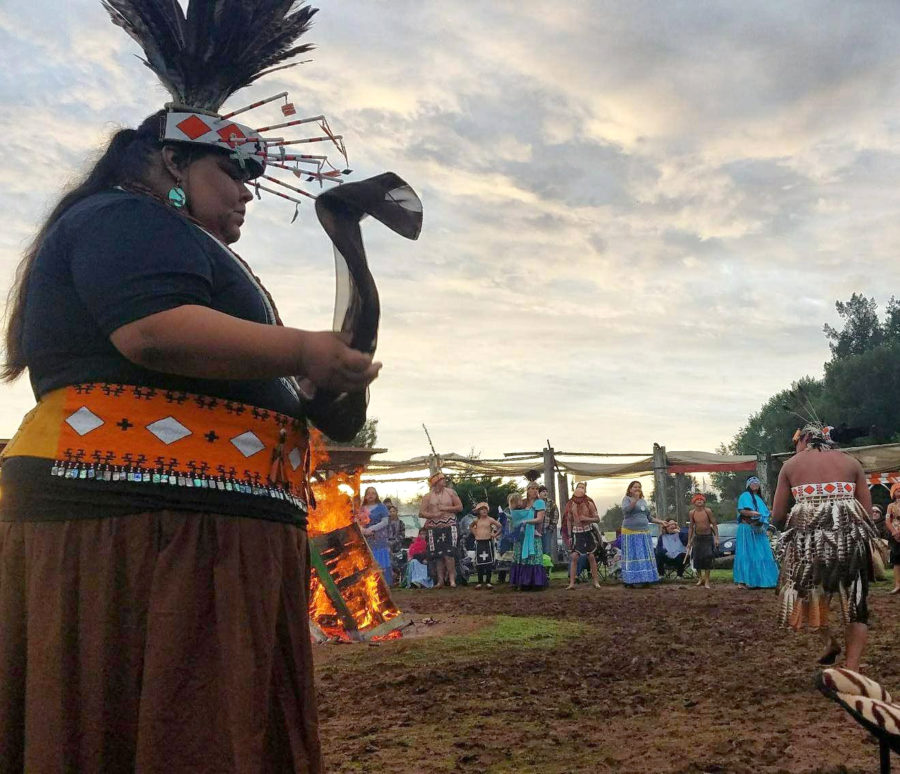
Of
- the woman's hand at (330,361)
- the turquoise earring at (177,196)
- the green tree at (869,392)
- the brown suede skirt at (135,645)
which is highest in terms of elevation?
the green tree at (869,392)

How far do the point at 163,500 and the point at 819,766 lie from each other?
3.58 meters

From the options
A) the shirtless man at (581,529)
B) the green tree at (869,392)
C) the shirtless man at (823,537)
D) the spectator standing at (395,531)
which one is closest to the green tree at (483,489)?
the spectator standing at (395,531)

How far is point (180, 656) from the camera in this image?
5.03ft

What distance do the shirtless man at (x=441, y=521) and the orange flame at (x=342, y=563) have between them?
684cm

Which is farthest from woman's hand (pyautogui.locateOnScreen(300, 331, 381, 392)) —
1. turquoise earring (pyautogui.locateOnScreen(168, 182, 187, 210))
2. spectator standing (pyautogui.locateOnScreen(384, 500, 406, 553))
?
spectator standing (pyautogui.locateOnScreen(384, 500, 406, 553))

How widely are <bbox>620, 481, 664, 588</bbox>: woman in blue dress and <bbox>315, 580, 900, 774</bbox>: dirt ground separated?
15.7 ft

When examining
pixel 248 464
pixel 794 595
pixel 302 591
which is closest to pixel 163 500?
pixel 248 464

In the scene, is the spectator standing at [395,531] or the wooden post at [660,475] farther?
the wooden post at [660,475]

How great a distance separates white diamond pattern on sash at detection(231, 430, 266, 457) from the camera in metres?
1.71

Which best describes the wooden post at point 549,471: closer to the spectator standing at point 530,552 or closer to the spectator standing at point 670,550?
the spectator standing at point 670,550

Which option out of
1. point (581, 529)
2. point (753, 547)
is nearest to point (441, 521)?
point (581, 529)

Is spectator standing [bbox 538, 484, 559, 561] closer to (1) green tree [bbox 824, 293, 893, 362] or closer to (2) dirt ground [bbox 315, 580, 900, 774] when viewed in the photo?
(2) dirt ground [bbox 315, 580, 900, 774]

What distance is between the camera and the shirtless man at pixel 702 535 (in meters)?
14.7

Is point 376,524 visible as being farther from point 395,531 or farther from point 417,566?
point 395,531
